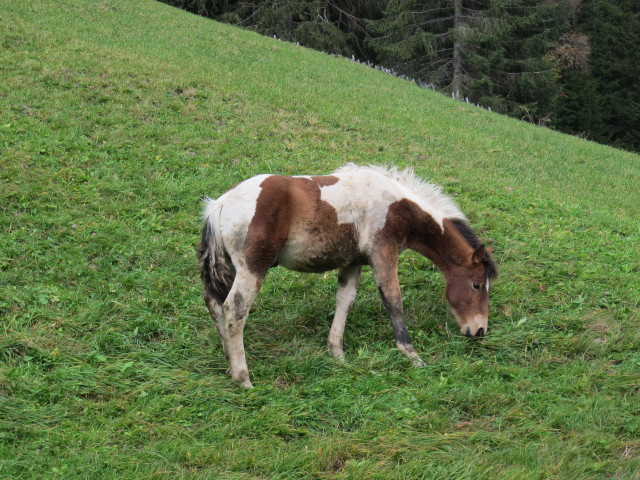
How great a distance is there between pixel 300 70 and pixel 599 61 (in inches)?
1035

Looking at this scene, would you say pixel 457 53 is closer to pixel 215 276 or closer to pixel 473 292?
pixel 473 292

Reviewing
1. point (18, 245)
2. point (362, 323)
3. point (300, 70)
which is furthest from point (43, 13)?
Answer: point (362, 323)

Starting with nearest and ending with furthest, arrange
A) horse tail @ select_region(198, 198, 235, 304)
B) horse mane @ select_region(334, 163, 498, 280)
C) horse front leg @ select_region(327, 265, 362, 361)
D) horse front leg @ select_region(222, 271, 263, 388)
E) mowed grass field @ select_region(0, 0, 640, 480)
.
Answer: mowed grass field @ select_region(0, 0, 640, 480) → horse front leg @ select_region(222, 271, 263, 388) → horse tail @ select_region(198, 198, 235, 304) → horse front leg @ select_region(327, 265, 362, 361) → horse mane @ select_region(334, 163, 498, 280)

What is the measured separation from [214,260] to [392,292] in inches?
70.2

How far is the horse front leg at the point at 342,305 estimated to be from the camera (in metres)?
6.11

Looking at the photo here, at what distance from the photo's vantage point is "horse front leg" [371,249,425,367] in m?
5.98

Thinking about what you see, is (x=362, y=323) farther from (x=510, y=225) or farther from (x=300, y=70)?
(x=300, y=70)

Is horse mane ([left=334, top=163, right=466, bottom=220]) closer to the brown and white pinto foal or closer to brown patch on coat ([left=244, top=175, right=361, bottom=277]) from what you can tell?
the brown and white pinto foal

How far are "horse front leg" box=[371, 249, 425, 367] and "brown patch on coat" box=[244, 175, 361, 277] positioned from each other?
260 millimetres

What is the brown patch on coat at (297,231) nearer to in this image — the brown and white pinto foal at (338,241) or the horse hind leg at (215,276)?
the brown and white pinto foal at (338,241)

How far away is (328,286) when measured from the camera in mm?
7543

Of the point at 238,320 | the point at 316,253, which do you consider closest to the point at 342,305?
the point at 316,253

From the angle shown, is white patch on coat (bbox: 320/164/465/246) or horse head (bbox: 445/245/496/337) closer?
white patch on coat (bbox: 320/164/465/246)

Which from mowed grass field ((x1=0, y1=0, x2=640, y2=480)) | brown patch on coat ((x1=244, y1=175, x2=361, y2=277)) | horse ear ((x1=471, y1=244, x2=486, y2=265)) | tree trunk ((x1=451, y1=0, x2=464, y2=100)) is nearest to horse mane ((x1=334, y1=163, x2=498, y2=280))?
horse ear ((x1=471, y1=244, x2=486, y2=265))
